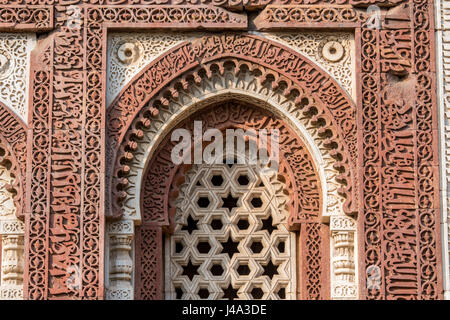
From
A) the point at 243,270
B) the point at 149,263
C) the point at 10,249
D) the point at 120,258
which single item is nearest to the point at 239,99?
the point at 243,270

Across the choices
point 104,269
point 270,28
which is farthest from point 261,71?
→ point 104,269

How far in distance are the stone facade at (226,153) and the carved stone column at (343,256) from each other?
0.05 ft

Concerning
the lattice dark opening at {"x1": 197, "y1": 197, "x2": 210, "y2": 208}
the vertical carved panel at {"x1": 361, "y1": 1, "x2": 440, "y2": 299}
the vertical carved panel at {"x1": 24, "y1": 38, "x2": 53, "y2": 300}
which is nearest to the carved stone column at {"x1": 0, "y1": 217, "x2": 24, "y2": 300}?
the vertical carved panel at {"x1": 24, "y1": 38, "x2": 53, "y2": 300}

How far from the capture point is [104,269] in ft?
48.2

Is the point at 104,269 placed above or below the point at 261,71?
below

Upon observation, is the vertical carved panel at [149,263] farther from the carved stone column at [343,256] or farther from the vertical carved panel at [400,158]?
the vertical carved panel at [400,158]

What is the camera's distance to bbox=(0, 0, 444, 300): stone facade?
583 inches

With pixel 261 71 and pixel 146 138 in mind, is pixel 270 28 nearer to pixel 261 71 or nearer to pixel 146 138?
pixel 261 71

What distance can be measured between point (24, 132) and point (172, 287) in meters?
1.97

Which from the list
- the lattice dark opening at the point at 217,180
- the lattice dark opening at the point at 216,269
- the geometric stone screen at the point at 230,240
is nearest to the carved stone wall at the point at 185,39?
the geometric stone screen at the point at 230,240

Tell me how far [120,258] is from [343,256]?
2020 millimetres

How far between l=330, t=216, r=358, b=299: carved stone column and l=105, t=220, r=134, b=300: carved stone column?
183 cm

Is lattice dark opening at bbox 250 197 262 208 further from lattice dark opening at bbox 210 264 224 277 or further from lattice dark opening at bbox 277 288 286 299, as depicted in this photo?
lattice dark opening at bbox 277 288 286 299

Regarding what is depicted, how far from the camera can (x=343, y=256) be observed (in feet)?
48.9
